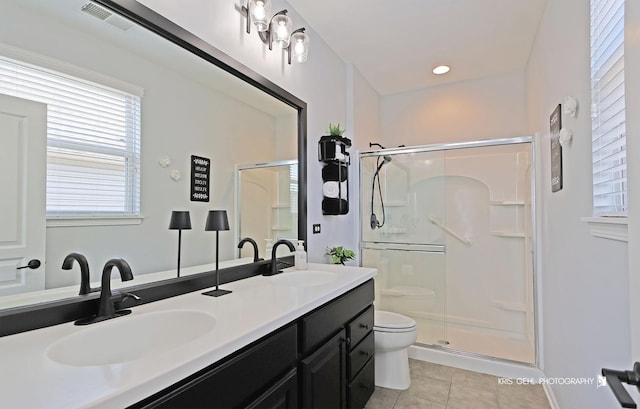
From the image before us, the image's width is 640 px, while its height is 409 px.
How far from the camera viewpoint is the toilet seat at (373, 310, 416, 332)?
224 cm

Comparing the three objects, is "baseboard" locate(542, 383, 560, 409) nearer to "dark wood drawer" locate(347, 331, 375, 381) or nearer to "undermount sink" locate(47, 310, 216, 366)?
"dark wood drawer" locate(347, 331, 375, 381)

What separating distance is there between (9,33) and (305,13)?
5.88ft

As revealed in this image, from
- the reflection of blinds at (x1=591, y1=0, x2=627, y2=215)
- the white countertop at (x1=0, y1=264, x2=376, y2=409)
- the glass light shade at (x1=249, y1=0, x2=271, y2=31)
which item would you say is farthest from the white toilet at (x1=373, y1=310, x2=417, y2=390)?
the glass light shade at (x1=249, y1=0, x2=271, y2=31)

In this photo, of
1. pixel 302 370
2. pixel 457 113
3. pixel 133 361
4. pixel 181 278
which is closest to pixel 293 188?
pixel 181 278

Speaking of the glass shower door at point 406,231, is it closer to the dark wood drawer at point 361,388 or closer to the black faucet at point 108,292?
the dark wood drawer at point 361,388

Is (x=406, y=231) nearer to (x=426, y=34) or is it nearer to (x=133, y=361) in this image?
(x=426, y=34)

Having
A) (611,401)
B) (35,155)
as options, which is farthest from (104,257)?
(611,401)

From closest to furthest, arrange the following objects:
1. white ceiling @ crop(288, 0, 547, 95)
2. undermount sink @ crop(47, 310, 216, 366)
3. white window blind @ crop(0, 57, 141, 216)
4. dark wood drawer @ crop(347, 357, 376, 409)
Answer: undermount sink @ crop(47, 310, 216, 366), white window blind @ crop(0, 57, 141, 216), dark wood drawer @ crop(347, 357, 376, 409), white ceiling @ crop(288, 0, 547, 95)

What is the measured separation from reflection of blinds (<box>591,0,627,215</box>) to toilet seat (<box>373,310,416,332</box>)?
141 centimetres

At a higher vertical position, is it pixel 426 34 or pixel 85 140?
pixel 426 34

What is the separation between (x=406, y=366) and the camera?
2.32 m

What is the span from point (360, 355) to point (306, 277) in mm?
530

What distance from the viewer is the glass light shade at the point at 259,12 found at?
5.76 feet

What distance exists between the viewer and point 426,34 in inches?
101
